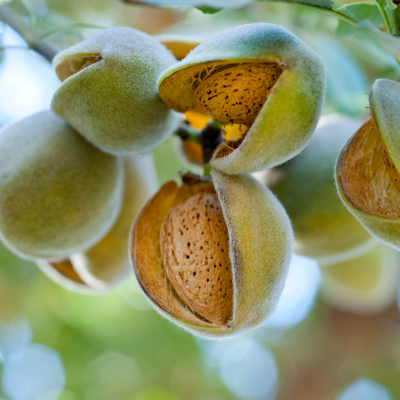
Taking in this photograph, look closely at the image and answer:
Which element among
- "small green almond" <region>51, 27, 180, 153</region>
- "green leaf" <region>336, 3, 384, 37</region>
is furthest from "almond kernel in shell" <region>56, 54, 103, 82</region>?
"green leaf" <region>336, 3, 384, 37</region>

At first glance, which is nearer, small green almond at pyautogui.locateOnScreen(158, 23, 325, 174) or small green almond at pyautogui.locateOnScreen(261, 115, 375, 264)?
small green almond at pyautogui.locateOnScreen(158, 23, 325, 174)

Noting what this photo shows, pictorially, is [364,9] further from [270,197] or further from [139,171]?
[139,171]

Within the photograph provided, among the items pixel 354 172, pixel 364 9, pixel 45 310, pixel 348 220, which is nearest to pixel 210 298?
pixel 354 172

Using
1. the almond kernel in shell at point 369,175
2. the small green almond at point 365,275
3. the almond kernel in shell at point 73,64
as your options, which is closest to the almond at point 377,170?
the almond kernel in shell at point 369,175

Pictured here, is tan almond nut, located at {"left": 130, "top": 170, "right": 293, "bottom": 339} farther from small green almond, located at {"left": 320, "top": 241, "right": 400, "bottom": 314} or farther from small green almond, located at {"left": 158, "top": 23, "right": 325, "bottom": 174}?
small green almond, located at {"left": 320, "top": 241, "right": 400, "bottom": 314}

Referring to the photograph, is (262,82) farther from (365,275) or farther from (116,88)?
(365,275)

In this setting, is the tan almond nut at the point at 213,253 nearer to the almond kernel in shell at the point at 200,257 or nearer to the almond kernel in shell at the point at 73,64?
the almond kernel in shell at the point at 200,257
